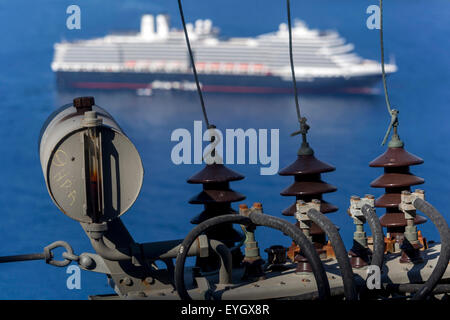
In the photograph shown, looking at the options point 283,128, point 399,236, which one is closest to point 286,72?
point 283,128

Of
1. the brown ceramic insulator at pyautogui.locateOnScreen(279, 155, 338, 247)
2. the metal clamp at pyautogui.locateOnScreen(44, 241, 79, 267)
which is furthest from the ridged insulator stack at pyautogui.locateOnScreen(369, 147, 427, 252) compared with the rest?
the metal clamp at pyautogui.locateOnScreen(44, 241, 79, 267)

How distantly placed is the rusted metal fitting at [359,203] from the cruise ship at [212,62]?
87.5m

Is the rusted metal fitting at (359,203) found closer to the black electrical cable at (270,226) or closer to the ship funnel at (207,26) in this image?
the black electrical cable at (270,226)

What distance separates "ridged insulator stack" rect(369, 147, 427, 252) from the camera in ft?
23.0

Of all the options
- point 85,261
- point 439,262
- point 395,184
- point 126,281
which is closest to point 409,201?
point 395,184

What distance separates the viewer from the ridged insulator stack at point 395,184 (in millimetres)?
7004

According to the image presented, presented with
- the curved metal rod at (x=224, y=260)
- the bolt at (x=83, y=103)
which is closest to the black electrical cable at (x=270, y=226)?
the curved metal rod at (x=224, y=260)

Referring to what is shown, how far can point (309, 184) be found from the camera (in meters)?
6.73

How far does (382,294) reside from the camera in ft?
19.1

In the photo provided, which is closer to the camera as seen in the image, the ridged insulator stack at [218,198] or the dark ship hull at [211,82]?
the ridged insulator stack at [218,198]

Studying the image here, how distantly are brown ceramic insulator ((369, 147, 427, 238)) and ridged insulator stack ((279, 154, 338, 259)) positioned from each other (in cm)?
49

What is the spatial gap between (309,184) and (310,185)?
0.02m

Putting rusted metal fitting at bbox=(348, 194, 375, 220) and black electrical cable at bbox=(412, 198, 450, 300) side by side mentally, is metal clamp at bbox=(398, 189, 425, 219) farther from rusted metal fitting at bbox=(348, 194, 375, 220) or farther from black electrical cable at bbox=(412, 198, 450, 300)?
black electrical cable at bbox=(412, 198, 450, 300)
